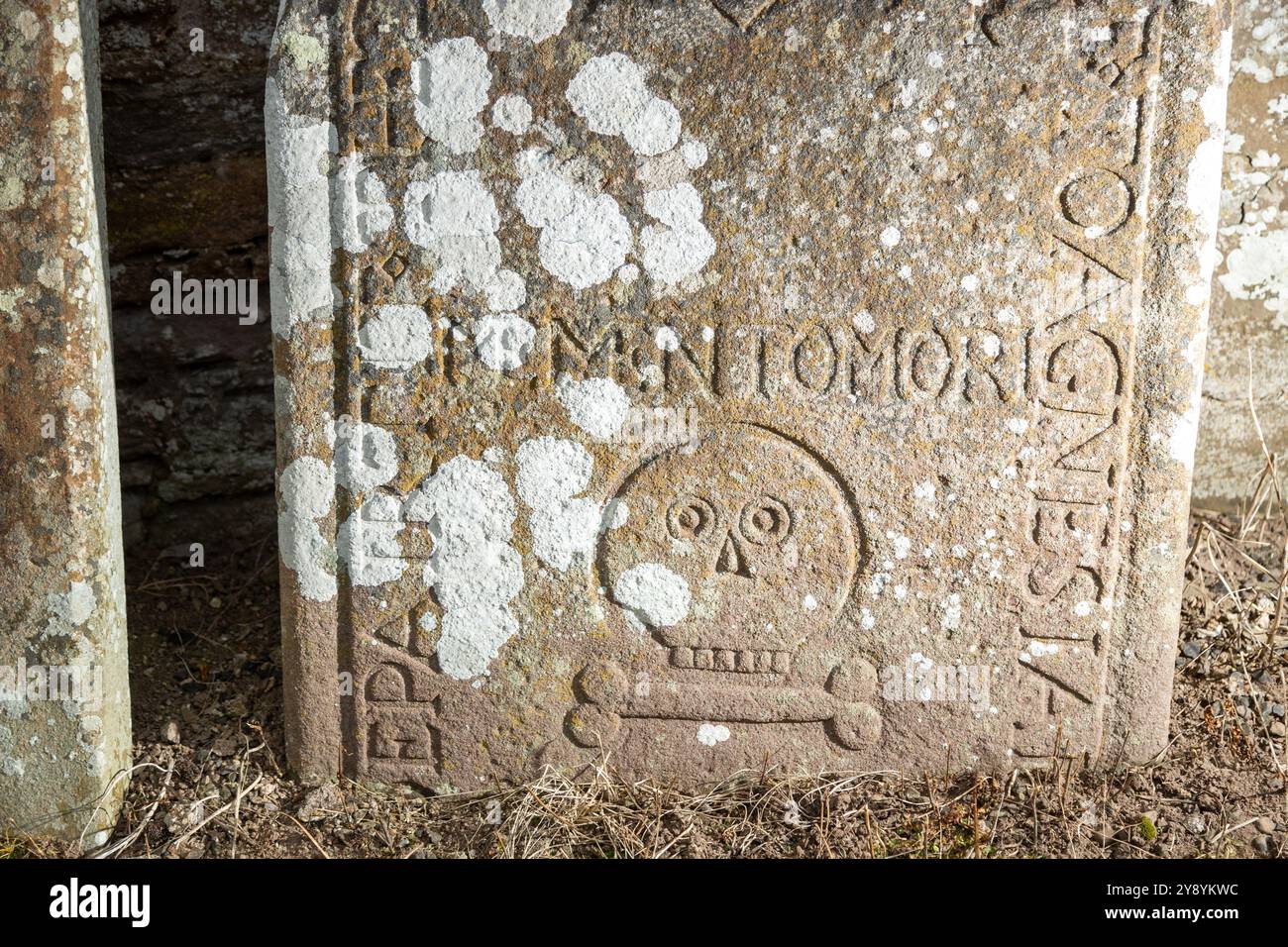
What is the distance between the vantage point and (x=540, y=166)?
2.47m

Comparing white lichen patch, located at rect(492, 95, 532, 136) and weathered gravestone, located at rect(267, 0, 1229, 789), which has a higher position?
white lichen patch, located at rect(492, 95, 532, 136)

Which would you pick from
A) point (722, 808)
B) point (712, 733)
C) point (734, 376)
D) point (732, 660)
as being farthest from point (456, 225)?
point (722, 808)

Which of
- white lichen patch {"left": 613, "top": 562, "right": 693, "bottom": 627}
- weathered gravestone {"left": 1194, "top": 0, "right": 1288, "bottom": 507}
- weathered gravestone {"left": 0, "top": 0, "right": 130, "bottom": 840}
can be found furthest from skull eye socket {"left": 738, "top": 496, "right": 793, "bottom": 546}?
weathered gravestone {"left": 1194, "top": 0, "right": 1288, "bottom": 507}

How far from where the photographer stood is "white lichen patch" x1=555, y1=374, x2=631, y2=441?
2.53m

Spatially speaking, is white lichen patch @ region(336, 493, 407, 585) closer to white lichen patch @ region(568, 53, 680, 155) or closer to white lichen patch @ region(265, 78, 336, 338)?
white lichen patch @ region(265, 78, 336, 338)

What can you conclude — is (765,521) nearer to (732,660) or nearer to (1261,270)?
(732,660)

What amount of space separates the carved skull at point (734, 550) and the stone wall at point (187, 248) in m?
1.58

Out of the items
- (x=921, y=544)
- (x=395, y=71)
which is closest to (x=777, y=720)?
(x=921, y=544)

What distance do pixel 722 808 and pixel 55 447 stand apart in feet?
5.59

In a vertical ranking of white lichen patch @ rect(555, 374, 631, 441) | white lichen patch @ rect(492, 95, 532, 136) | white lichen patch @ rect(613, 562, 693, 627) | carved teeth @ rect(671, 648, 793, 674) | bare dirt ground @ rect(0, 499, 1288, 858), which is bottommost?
Result: bare dirt ground @ rect(0, 499, 1288, 858)

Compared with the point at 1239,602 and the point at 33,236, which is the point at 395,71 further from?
the point at 1239,602

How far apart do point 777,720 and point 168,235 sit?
2270mm

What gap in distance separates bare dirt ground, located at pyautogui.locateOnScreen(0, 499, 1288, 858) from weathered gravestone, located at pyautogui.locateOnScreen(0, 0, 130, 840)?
0.52 ft

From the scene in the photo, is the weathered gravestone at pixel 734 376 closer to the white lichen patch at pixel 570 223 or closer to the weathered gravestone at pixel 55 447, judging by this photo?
the white lichen patch at pixel 570 223
